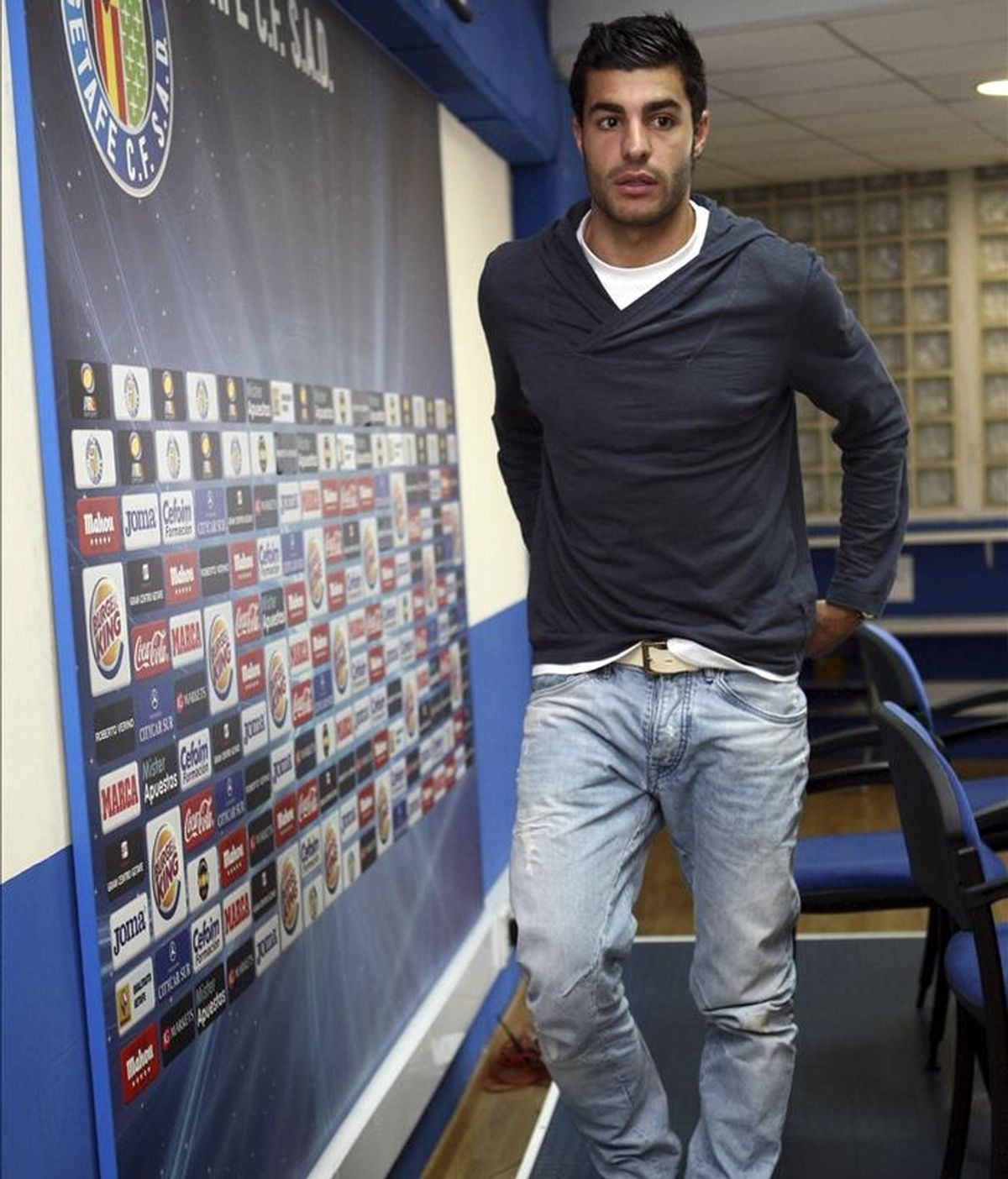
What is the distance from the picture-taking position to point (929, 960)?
3459 mm

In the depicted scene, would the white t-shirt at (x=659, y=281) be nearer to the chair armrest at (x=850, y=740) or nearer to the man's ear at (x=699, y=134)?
the man's ear at (x=699, y=134)

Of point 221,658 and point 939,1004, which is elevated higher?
point 221,658

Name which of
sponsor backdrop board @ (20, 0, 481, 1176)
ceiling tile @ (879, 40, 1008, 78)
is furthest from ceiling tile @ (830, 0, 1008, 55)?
sponsor backdrop board @ (20, 0, 481, 1176)

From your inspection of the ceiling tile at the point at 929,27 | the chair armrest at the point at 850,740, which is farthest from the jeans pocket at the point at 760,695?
the ceiling tile at the point at 929,27

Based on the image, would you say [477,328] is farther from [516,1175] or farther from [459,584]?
[516,1175]

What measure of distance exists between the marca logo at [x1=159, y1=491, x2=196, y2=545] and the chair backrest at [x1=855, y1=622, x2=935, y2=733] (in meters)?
1.73

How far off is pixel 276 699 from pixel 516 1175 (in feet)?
3.49

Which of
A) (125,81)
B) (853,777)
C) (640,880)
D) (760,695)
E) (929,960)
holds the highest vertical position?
(125,81)

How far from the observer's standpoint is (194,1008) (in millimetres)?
2014

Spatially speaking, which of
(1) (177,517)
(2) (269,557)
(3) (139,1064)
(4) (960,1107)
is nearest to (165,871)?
(3) (139,1064)

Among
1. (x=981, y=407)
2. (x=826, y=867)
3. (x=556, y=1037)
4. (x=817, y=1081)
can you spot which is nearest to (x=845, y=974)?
(x=817, y=1081)

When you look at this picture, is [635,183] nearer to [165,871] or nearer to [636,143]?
[636,143]

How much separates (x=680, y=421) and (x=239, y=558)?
0.64 meters

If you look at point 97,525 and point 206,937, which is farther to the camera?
point 206,937
